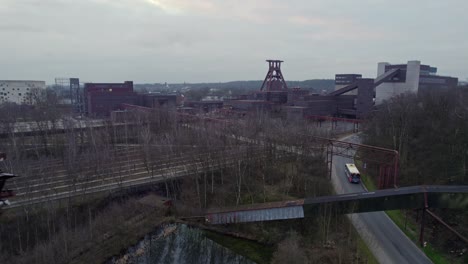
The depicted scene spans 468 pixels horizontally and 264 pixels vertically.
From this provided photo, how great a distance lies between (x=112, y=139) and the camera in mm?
33562

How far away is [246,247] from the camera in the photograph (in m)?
15.9

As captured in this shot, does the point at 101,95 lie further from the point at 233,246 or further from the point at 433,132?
the point at 433,132

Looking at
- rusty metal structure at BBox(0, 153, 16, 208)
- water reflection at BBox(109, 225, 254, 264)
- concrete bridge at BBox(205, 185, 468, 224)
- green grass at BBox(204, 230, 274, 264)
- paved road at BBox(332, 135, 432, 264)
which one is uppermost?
rusty metal structure at BBox(0, 153, 16, 208)

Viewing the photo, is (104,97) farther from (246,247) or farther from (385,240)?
(385,240)

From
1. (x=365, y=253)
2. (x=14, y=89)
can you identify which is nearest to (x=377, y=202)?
(x=365, y=253)

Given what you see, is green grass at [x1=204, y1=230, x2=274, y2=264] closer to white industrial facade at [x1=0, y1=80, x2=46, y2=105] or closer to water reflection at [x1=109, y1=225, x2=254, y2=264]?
water reflection at [x1=109, y1=225, x2=254, y2=264]

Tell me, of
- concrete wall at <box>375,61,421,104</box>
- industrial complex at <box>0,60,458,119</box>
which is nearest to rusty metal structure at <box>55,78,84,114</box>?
industrial complex at <box>0,60,458,119</box>

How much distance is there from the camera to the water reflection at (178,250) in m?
15.1

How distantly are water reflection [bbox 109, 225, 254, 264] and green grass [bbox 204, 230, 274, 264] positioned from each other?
0.27 metres

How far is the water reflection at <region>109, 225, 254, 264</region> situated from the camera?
49.5 feet

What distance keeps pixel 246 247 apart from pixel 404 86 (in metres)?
49.5

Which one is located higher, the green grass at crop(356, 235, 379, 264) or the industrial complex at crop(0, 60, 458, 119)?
the industrial complex at crop(0, 60, 458, 119)

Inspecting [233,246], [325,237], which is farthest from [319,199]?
[233,246]

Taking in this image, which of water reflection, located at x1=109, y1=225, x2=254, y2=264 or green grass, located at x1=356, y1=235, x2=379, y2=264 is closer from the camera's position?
green grass, located at x1=356, y1=235, x2=379, y2=264
